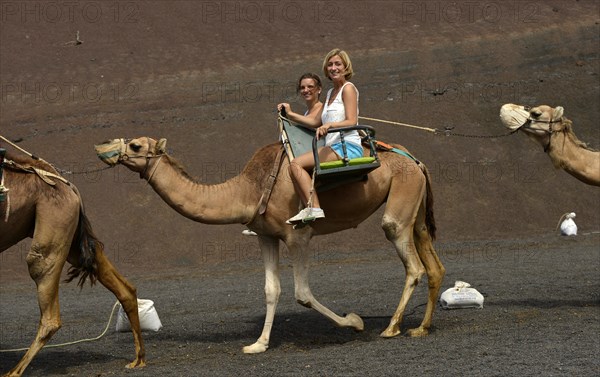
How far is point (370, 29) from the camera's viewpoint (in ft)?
108

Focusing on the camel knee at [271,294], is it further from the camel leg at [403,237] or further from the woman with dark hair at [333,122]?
the camel leg at [403,237]

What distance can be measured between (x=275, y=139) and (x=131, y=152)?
15271mm

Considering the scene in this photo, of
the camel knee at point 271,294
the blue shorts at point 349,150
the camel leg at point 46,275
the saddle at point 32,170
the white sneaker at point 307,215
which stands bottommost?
the camel knee at point 271,294

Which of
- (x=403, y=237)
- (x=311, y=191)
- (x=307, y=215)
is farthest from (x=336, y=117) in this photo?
(x=403, y=237)

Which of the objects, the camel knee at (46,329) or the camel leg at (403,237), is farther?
the camel leg at (403,237)

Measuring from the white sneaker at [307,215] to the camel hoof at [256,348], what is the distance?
4.55 ft

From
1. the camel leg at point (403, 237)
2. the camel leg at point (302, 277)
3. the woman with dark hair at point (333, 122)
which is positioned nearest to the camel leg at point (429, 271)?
the camel leg at point (403, 237)

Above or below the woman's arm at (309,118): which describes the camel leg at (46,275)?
below

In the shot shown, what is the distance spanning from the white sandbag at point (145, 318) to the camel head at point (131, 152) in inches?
85.1

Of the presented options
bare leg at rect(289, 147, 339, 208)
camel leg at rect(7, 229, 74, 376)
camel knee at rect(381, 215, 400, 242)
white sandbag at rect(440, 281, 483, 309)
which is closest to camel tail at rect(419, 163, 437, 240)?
camel knee at rect(381, 215, 400, 242)

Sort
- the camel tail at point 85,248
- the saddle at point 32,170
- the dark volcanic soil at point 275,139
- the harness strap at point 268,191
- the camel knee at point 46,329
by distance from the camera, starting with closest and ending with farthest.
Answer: the camel knee at point 46,329 → the saddle at point 32,170 → the camel tail at point 85,248 → the harness strap at point 268,191 → the dark volcanic soil at point 275,139

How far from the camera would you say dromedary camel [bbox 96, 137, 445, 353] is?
988cm

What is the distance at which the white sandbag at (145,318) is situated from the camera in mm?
11289

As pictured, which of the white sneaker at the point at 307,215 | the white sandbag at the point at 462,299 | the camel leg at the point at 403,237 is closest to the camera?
the white sneaker at the point at 307,215
